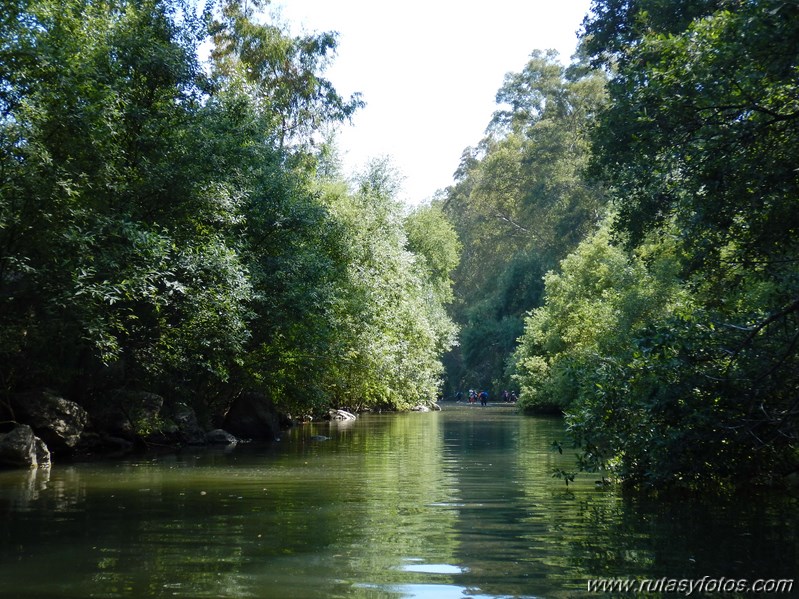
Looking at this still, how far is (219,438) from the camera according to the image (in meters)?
25.1

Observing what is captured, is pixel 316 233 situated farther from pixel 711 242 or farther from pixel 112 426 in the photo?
pixel 711 242

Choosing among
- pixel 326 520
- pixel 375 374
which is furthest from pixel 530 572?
pixel 375 374

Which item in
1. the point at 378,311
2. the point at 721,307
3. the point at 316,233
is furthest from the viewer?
the point at 378,311

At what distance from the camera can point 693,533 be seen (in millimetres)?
9336

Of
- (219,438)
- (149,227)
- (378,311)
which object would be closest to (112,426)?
(219,438)

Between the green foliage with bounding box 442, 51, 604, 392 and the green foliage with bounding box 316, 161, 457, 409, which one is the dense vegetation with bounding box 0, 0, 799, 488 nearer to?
the green foliage with bounding box 316, 161, 457, 409

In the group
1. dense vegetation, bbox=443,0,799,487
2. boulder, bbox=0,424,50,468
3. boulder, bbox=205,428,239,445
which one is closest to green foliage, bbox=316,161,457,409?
boulder, bbox=205,428,239,445

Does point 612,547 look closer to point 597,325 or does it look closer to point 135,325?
point 135,325

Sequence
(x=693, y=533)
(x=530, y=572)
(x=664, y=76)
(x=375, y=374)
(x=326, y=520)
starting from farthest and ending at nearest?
(x=375, y=374)
(x=664, y=76)
(x=326, y=520)
(x=693, y=533)
(x=530, y=572)

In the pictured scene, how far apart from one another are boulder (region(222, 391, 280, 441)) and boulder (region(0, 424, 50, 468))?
31.2 feet

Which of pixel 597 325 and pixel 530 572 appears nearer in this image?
pixel 530 572

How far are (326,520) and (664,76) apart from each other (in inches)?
296

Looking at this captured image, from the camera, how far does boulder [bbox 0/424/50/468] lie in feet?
55.6

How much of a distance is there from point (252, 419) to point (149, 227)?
9.67m
